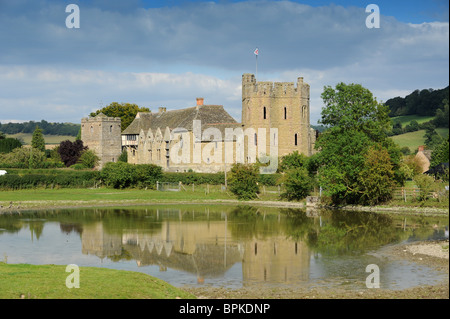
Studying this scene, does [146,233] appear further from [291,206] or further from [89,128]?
[89,128]

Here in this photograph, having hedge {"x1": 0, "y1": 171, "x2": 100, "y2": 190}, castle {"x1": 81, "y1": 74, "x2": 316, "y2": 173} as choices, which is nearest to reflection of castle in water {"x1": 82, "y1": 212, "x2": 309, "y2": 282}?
hedge {"x1": 0, "y1": 171, "x2": 100, "y2": 190}

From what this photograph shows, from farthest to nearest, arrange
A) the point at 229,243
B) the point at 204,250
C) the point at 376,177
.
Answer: the point at 376,177 → the point at 229,243 → the point at 204,250

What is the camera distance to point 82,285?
18328mm

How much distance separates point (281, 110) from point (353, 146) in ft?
76.6

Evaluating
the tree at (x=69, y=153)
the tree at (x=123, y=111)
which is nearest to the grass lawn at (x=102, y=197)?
the tree at (x=69, y=153)

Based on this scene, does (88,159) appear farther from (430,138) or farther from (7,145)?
(430,138)

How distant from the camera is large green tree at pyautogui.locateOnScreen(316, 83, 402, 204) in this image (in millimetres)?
48312

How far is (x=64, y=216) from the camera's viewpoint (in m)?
44.7

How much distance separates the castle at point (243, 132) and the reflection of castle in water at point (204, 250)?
31.7 metres

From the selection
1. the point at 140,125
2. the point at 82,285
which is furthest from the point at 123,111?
the point at 82,285

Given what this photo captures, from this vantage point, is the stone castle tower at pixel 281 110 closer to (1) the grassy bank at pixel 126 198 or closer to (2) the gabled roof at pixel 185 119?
(2) the gabled roof at pixel 185 119

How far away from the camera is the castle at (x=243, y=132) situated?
7175 centimetres
